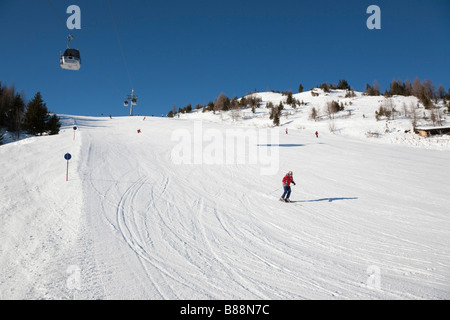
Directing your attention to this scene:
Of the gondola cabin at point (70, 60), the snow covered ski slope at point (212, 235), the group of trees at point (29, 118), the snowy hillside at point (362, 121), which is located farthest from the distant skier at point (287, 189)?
the group of trees at point (29, 118)

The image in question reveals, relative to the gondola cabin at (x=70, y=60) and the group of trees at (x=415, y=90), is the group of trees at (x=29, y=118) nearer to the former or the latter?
the gondola cabin at (x=70, y=60)

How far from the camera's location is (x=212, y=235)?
617cm

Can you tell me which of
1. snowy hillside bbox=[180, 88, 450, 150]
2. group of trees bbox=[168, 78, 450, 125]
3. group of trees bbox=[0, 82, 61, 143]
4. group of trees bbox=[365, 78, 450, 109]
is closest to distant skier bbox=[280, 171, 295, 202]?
snowy hillside bbox=[180, 88, 450, 150]

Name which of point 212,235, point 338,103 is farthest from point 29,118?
point 338,103

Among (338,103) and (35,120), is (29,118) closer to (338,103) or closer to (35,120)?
(35,120)

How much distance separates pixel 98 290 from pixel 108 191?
20.5 ft

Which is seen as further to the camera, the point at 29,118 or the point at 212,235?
the point at 29,118

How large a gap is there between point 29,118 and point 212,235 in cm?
3878

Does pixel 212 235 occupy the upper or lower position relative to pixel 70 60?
lower

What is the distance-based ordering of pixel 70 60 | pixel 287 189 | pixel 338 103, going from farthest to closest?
pixel 338 103, pixel 70 60, pixel 287 189
